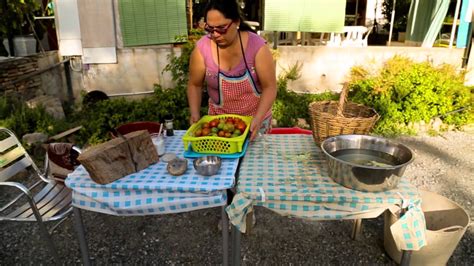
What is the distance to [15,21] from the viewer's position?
5.79 metres

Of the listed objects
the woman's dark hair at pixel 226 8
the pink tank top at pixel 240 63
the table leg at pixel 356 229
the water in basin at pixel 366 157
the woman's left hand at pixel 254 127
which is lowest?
the table leg at pixel 356 229

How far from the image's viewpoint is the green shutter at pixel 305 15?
235 inches

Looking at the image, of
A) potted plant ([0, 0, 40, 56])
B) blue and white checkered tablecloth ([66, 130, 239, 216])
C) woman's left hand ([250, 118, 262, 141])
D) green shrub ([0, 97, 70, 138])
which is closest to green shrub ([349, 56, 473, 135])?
woman's left hand ([250, 118, 262, 141])

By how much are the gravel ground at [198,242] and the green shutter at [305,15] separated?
381 centimetres

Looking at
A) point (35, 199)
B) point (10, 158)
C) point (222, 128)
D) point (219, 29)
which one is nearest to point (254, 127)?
point (222, 128)

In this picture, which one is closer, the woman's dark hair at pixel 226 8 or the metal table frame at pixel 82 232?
the metal table frame at pixel 82 232

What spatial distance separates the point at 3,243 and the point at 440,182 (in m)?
4.45

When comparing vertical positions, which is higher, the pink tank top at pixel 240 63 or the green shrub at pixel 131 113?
the pink tank top at pixel 240 63

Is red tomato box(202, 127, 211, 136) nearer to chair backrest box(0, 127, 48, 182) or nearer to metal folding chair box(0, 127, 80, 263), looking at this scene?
metal folding chair box(0, 127, 80, 263)

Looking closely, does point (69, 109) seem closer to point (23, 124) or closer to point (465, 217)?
point (23, 124)

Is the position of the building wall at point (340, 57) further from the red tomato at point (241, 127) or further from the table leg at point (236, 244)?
the table leg at point (236, 244)

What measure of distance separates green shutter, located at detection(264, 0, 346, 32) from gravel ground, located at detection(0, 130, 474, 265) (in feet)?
12.5

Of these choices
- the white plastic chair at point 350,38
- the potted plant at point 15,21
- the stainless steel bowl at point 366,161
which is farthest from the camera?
the white plastic chair at point 350,38

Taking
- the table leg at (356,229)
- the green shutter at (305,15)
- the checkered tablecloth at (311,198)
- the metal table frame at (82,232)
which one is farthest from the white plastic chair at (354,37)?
the metal table frame at (82,232)
